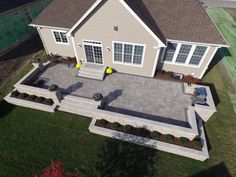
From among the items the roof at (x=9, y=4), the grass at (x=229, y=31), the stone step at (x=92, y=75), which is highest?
the roof at (x=9, y=4)

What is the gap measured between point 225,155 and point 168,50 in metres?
10.6

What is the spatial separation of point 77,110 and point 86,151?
3989mm

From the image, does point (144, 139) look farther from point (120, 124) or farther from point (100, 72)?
point (100, 72)

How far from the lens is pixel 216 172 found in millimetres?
10602

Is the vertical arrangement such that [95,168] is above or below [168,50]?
below

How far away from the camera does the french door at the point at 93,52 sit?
15926 millimetres

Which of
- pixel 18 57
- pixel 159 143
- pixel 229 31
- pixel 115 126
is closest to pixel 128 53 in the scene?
pixel 115 126

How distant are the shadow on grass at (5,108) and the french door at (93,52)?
9.29 metres

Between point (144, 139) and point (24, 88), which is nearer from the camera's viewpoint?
point (144, 139)

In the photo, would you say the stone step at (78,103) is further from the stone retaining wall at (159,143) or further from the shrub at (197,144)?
the shrub at (197,144)

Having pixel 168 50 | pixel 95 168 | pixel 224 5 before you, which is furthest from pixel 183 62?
pixel 224 5

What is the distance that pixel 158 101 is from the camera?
14320mm

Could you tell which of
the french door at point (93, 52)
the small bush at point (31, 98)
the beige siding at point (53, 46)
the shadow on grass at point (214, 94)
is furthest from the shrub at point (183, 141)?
the beige siding at point (53, 46)

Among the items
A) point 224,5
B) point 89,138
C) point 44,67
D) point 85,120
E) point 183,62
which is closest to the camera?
point 89,138
